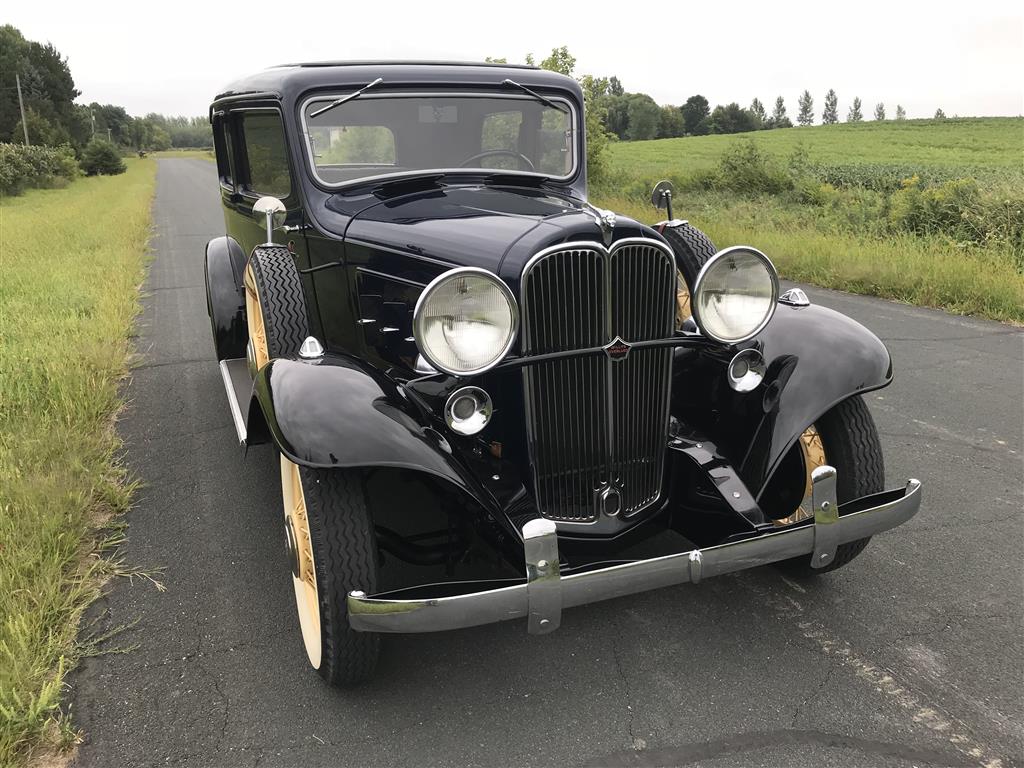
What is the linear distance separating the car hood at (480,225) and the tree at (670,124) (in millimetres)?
61814

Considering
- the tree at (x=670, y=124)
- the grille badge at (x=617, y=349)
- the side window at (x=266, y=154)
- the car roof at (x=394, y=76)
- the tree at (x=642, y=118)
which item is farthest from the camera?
the tree at (x=670, y=124)

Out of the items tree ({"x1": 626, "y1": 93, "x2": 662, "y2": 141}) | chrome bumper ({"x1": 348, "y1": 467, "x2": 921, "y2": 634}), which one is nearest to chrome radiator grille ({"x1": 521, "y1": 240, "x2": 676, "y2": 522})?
chrome bumper ({"x1": 348, "y1": 467, "x2": 921, "y2": 634})

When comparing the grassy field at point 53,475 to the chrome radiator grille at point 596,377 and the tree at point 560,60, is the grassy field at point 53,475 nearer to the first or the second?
the chrome radiator grille at point 596,377

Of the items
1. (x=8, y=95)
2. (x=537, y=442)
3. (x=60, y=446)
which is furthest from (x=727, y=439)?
(x=8, y=95)

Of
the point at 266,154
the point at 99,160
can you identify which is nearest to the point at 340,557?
the point at 266,154

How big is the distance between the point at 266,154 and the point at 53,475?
1801 millimetres

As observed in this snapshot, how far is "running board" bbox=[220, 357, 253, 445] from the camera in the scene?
3.34 m

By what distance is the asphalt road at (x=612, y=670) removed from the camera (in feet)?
6.51

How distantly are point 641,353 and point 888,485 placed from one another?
1863mm

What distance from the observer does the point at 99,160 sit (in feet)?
129

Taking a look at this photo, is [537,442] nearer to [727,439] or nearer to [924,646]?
[727,439]

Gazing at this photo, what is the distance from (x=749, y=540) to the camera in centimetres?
209

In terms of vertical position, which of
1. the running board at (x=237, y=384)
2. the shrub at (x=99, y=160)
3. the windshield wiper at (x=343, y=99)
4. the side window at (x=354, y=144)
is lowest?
the running board at (x=237, y=384)

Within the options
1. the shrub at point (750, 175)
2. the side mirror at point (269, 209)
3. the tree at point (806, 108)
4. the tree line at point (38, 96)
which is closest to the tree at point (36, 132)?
the tree line at point (38, 96)
